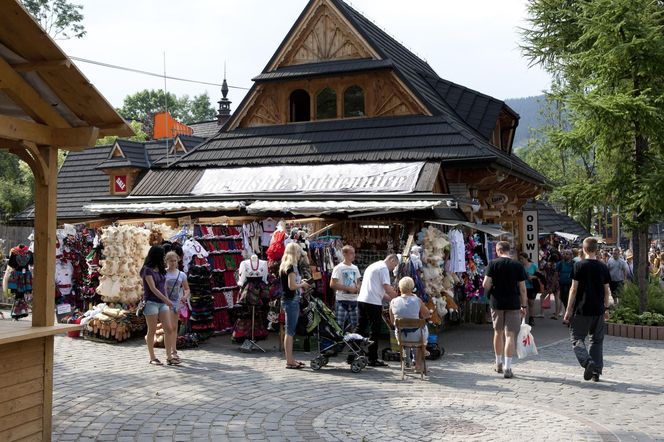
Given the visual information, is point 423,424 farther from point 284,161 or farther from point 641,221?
point 284,161

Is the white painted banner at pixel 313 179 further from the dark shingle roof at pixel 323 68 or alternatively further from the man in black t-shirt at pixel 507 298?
the man in black t-shirt at pixel 507 298

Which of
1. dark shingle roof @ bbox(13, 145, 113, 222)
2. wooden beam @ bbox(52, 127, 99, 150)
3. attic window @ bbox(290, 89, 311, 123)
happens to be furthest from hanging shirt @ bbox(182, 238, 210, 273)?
dark shingle roof @ bbox(13, 145, 113, 222)

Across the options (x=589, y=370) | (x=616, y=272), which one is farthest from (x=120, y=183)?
(x=589, y=370)

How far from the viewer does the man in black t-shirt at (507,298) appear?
32.8ft

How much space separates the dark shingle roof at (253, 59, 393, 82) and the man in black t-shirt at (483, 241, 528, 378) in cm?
1020

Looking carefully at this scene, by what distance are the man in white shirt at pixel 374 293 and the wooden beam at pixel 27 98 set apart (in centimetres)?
506

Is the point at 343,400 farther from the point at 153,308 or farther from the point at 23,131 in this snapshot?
the point at 23,131

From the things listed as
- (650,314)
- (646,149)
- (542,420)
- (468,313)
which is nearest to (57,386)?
(542,420)

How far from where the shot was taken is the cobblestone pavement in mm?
6984

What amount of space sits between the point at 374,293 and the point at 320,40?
40.6ft

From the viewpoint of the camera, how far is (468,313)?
17.1 m

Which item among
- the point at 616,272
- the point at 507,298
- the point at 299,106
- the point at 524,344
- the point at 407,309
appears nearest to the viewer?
the point at 407,309

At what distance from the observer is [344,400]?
8.42 meters

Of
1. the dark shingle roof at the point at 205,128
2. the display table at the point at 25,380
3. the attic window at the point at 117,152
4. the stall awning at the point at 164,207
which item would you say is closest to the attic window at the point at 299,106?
the stall awning at the point at 164,207
